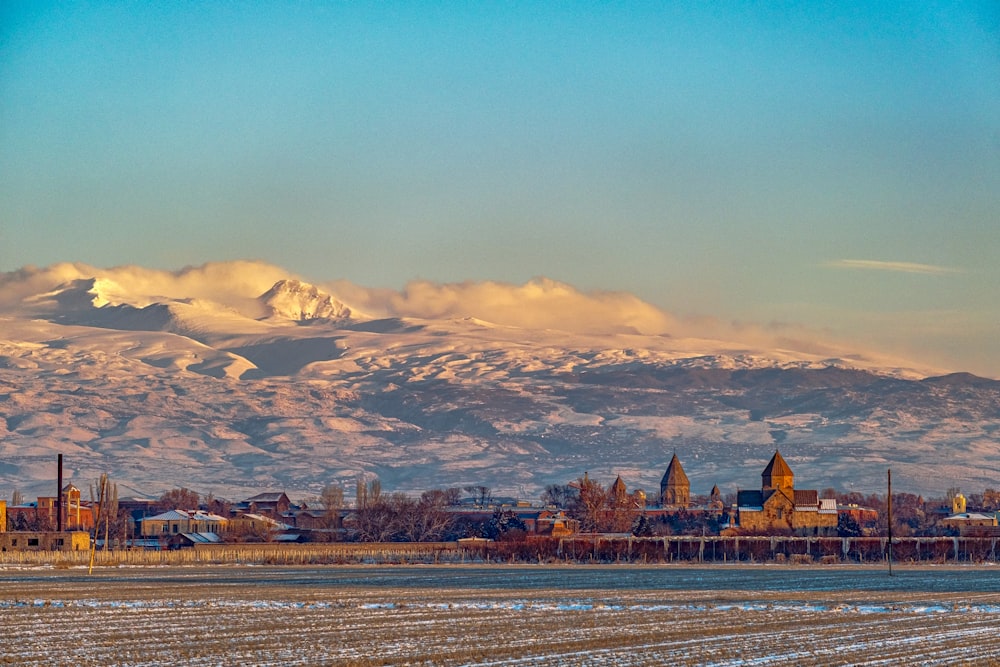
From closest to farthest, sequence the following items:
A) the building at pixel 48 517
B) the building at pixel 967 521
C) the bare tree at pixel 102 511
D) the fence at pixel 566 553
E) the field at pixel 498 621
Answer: the field at pixel 498 621 → the bare tree at pixel 102 511 → the fence at pixel 566 553 → the building at pixel 48 517 → the building at pixel 967 521

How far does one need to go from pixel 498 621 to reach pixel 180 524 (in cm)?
13188

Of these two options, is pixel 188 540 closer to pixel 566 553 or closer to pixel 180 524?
pixel 180 524

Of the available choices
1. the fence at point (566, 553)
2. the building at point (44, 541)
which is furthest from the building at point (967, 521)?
the building at point (44, 541)

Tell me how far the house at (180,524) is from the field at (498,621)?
95.0 m

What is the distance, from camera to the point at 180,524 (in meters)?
170

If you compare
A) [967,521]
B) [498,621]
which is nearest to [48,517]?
[967,521]

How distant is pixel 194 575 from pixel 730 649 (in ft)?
161

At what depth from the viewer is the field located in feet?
111

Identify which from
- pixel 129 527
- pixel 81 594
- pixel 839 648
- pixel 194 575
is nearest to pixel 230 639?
pixel 839 648

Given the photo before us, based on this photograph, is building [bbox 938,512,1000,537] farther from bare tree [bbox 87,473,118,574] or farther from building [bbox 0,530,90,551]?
building [bbox 0,530,90,551]

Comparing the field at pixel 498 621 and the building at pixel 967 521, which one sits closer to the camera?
the field at pixel 498 621

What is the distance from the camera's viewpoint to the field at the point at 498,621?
33812 mm

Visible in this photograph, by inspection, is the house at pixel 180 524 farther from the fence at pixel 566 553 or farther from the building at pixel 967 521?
the building at pixel 967 521

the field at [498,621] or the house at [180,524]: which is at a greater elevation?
the field at [498,621]
